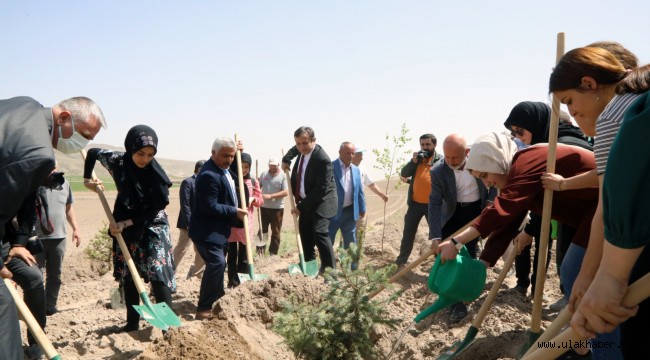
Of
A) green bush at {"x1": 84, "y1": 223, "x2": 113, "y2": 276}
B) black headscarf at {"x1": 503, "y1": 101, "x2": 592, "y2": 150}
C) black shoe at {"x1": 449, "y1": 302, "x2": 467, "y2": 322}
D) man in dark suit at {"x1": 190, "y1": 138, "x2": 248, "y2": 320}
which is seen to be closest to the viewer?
black headscarf at {"x1": 503, "y1": 101, "x2": 592, "y2": 150}

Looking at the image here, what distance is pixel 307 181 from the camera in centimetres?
705

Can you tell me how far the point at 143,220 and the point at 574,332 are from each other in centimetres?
405

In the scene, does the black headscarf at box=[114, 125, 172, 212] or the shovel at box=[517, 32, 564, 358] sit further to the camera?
the black headscarf at box=[114, 125, 172, 212]

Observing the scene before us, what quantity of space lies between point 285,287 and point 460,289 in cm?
210

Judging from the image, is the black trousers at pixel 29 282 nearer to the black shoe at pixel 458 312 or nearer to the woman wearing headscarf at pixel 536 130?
the black shoe at pixel 458 312

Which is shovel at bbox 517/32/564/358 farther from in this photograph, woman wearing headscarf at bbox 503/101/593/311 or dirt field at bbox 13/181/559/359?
woman wearing headscarf at bbox 503/101/593/311

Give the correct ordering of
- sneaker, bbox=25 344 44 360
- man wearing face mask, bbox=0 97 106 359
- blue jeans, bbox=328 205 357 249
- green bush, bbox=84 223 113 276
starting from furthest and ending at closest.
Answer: green bush, bbox=84 223 113 276
blue jeans, bbox=328 205 357 249
sneaker, bbox=25 344 44 360
man wearing face mask, bbox=0 97 106 359

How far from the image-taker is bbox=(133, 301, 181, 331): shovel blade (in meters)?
4.75

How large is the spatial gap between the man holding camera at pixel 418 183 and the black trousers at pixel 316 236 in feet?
4.62

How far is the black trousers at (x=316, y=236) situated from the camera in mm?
6844

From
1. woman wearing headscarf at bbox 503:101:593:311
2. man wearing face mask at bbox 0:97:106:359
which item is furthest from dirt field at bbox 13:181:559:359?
man wearing face mask at bbox 0:97:106:359

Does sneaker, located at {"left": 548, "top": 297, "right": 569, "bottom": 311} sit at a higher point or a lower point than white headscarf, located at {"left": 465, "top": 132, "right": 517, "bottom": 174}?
lower

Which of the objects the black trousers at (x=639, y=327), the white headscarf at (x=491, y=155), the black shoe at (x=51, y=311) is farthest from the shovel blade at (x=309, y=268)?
the black trousers at (x=639, y=327)

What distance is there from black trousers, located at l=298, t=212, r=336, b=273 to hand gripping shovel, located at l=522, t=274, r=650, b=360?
4.87 m
